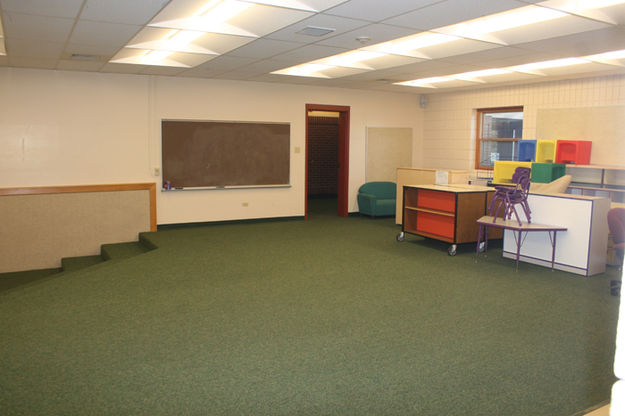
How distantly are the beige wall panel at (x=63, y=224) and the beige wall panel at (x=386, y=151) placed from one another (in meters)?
4.68

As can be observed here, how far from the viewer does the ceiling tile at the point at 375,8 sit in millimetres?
3957

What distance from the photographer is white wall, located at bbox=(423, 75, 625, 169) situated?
24.8 ft

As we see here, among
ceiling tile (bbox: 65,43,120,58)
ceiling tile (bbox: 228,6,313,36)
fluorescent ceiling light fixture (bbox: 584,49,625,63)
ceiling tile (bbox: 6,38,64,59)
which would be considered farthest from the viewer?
fluorescent ceiling light fixture (bbox: 584,49,625,63)

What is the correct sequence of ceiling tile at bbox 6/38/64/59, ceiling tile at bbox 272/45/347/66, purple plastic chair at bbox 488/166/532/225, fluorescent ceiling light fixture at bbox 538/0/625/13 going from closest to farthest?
1. fluorescent ceiling light fixture at bbox 538/0/625/13
2. ceiling tile at bbox 6/38/64/59
3. ceiling tile at bbox 272/45/347/66
4. purple plastic chair at bbox 488/166/532/225

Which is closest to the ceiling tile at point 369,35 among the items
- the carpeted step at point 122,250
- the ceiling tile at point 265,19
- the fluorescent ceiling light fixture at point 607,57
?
the ceiling tile at point 265,19

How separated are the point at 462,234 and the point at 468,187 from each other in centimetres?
86

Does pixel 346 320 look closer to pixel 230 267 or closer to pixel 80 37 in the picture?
pixel 230 267

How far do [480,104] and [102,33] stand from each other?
7.03 meters

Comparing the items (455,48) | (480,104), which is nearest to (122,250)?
(455,48)

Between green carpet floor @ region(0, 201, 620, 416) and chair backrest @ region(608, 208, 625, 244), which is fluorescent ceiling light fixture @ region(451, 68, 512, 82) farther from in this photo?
chair backrest @ region(608, 208, 625, 244)

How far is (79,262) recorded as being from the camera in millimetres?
7355

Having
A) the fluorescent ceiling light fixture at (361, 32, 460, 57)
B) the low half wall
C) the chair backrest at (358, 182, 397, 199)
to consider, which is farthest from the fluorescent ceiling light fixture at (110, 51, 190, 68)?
the chair backrest at (358, 182, 397, 199)

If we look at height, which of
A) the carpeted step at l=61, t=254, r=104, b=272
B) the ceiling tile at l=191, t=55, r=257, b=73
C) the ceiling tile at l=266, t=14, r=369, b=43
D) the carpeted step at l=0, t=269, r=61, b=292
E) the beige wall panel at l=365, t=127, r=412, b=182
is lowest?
the carpeted step at l=0, t=269, r=61, b=292

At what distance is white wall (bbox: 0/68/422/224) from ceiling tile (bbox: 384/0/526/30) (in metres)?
4.69
